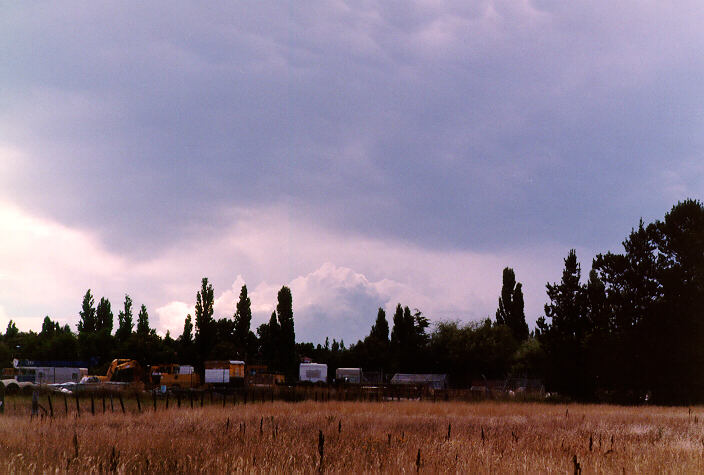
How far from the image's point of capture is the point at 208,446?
42.5ft

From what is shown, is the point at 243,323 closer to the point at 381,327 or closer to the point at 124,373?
the point at 381,327

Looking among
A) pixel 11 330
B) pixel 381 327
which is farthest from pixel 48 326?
pixel 381 327

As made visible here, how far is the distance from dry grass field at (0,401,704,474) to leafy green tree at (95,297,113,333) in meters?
91.7

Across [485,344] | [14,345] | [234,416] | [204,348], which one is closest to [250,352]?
[204,348]

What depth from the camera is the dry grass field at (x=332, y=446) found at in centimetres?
1079

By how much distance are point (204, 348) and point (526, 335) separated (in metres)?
47.7

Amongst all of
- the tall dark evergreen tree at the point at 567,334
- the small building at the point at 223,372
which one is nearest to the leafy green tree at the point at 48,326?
the small building at the point at 223,372

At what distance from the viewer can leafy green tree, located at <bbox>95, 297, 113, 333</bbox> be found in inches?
4245

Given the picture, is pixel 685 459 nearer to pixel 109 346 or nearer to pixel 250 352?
pixel 250 352

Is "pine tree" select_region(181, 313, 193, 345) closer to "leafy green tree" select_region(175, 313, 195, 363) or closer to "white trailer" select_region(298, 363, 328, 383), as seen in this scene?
"leafy green tree" select_region(175, 313, 195, 363)

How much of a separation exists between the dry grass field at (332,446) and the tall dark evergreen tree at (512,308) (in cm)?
7289

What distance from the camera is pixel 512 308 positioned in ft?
315

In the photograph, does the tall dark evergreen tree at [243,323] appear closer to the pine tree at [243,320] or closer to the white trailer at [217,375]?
the pine tree at [243,320]

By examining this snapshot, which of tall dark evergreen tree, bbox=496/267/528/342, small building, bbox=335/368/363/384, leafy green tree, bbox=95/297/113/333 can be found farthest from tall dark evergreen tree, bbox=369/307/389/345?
leafy green tree, bbox=95/297/113/333
